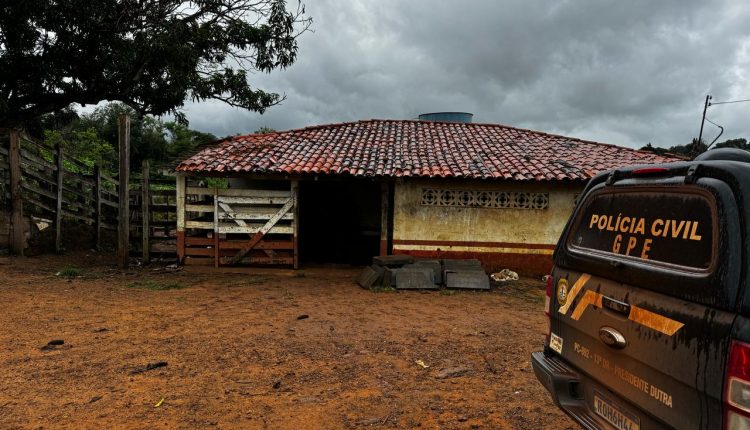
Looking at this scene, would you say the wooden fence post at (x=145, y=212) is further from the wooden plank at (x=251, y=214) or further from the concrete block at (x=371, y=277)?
the concrete block at (x=371, y=277)

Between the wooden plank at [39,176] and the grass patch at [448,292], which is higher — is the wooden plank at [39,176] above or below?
above

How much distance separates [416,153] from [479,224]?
2.47 meters

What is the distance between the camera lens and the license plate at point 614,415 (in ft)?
7.00

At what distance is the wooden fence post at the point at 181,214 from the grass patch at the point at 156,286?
58.2 inches

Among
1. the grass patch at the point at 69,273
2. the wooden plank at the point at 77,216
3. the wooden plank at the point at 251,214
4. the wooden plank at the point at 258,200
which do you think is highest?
the wooden plank at the point at 258,200

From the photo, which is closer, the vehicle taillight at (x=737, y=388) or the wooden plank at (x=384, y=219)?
the vehicle taillight at (x=737, y=388)

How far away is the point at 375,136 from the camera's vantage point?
41.9 feet

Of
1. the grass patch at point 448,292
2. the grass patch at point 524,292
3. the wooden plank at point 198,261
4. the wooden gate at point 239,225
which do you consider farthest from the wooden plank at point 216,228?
the grass patch at point 524,292

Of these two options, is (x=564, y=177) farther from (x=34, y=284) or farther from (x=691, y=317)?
(x=34, y=284)

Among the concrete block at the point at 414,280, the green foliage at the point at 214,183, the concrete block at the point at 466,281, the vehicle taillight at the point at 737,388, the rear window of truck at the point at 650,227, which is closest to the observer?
the vehicle taillight at the point at 737,388

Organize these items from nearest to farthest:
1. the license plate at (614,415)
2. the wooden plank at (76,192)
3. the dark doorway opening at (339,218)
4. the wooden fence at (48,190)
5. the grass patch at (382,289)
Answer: the license plate at (614,415) < the grass patch at (382,289) < the wooden fence at (48,190) < the wooden plank at (76,192) < the dark doorway opening at (339,218)

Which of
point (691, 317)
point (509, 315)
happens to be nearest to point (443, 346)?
point (509, 315)

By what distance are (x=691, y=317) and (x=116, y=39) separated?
41.0 feet

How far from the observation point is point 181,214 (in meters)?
9.87
